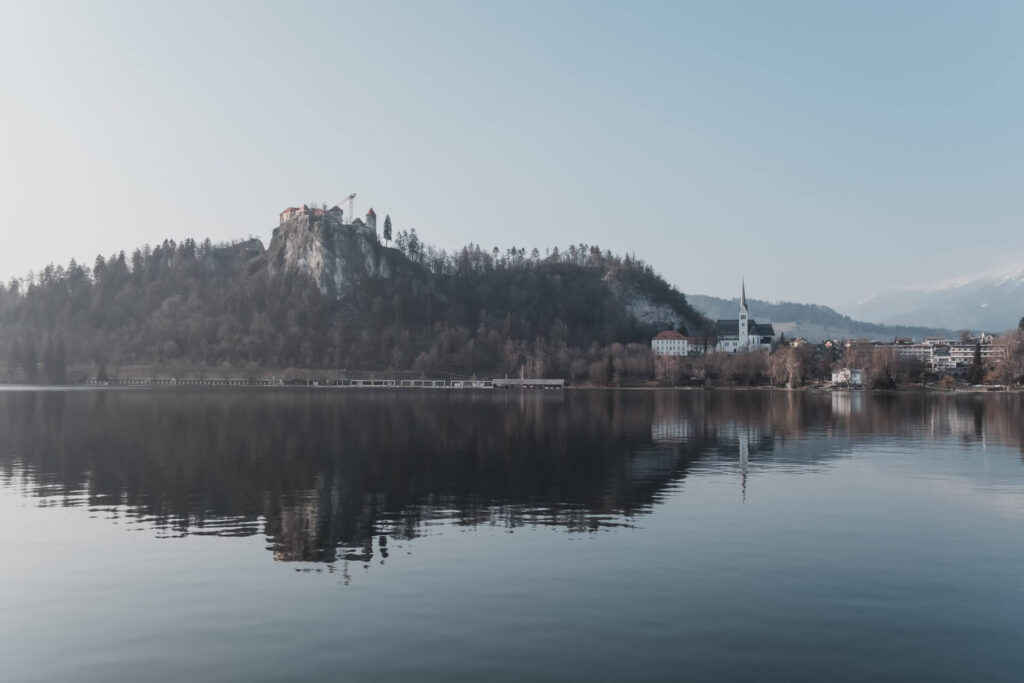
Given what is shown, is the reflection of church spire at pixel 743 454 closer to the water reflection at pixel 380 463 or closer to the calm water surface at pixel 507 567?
the water reflection at pixel 380 463

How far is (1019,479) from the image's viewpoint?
47.3m

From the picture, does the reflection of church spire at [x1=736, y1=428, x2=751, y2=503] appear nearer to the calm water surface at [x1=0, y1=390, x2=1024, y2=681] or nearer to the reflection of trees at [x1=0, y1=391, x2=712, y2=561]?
the calm water surface at [x1=0, y1=390, x2=1024, y2=681]

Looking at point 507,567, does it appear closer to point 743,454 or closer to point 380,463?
point 380,463

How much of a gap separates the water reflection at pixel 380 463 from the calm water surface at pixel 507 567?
0.34 metres

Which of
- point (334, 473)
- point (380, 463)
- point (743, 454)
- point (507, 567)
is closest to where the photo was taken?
point (507, 567)

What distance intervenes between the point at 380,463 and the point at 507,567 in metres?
28.6

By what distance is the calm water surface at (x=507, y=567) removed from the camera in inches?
719

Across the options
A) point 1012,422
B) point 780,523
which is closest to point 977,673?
point 780,523

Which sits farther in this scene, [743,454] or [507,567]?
[743,454]

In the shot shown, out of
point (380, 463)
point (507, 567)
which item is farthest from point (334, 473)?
point (507, 567)

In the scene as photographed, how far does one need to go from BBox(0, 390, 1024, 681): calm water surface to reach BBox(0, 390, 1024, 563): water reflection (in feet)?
1.12

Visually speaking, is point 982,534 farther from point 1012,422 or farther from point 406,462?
point 1012,422

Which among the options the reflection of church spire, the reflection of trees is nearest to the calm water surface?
the reflection of trees

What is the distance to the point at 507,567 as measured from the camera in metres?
26.3
